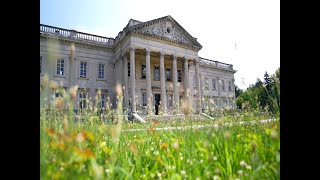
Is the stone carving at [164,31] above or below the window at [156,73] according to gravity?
above

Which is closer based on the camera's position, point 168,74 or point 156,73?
point 156,73

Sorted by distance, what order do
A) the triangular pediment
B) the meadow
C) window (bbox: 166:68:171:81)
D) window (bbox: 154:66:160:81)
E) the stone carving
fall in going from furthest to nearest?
window (bbox: 166:68:171:81), window (bbox: 154:66:160:81), the stone carving, the triangular pediment, the meadow

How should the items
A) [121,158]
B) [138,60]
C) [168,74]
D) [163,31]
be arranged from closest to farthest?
[121,158] → [163,31] → [138,60] → [168,74]

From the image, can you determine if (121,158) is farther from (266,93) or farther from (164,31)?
(164,31)

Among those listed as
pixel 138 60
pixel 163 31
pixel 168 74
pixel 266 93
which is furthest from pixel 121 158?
pixel 168 74

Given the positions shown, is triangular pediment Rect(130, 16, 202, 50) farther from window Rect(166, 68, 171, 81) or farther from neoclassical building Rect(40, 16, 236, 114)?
window Rect(166, 68, 171, 81)

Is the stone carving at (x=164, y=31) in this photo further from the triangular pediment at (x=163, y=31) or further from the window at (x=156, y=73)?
the window at (x=156, y=73)

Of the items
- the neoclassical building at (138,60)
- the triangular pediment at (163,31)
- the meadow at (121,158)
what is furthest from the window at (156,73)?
the meadow at (121,158)

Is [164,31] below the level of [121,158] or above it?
above

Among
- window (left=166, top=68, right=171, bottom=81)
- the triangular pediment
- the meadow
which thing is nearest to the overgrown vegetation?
the meadow
